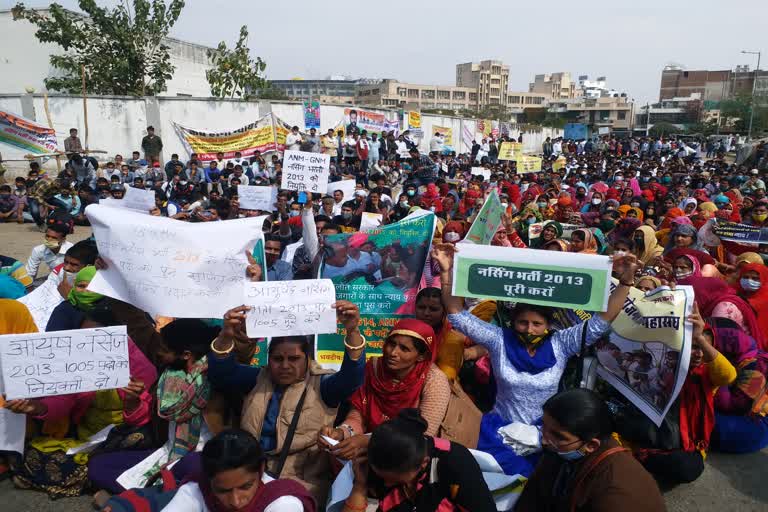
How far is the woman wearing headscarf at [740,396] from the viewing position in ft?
11.3

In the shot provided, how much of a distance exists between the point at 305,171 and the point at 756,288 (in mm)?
5193

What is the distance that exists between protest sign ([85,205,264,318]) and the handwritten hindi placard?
0.49m

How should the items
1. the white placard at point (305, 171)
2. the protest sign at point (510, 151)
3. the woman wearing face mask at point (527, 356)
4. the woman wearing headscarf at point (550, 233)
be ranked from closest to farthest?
1. the woman wearing face mask at point (527, 356)
2. the woman wearing headscarf at point (550, 233)
3. the white placard at point (305, 171)
4. the protest sign at point (510, 151)

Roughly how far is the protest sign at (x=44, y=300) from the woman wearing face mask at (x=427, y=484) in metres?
3.47

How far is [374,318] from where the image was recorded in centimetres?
414

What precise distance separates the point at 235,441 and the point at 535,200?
9.64 metres

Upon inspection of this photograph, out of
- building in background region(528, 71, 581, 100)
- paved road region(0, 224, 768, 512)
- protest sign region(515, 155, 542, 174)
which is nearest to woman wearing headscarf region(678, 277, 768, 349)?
paved road region(0, 224, 768, 512)

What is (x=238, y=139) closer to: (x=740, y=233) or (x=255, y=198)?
(x=255, y=198)

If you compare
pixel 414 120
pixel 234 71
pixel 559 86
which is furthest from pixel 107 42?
pixel 559 86

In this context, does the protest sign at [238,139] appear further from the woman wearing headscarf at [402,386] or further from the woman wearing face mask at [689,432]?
the woman wearing face mask at [689,432]

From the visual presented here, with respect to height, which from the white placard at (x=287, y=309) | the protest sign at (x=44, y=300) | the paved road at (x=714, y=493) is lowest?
the paved road at (x=714, y=493)

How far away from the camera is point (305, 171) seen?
7.21 metres

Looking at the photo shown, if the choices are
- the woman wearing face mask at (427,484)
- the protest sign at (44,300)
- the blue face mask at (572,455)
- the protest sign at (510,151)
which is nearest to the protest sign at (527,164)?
the protest sign at (510,151)

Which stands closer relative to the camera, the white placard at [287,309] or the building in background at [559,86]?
the white placard at [287,309]
